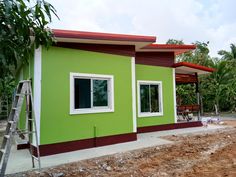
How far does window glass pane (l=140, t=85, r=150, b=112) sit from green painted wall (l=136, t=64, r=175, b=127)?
43 cm

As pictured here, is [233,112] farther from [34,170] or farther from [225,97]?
[34,170]

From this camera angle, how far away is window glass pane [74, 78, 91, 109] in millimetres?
6734

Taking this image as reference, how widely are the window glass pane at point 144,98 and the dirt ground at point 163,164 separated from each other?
3.06m

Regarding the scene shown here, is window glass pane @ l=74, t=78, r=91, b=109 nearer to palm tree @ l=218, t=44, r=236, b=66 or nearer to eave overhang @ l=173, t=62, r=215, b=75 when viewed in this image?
eave overhang @ l=173, t=62, r=215, b=75

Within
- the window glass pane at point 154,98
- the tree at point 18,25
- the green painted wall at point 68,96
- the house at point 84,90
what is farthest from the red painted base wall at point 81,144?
the tree at point 18,25

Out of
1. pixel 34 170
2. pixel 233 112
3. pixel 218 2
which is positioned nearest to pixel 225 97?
pixel 233 112

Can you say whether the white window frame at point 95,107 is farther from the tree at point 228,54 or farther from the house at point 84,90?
the tree at point 228,54

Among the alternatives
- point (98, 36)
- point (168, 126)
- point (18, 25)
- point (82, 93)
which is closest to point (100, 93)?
point (82, 93)

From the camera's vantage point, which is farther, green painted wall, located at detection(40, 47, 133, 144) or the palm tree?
the palm tree

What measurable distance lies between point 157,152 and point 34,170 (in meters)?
3.33

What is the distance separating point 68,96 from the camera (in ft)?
21.2

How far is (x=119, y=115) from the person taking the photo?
742 cm

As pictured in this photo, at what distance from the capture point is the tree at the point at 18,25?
2381 mm

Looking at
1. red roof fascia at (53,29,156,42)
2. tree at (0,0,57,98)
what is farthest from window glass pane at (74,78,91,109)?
tree at (0,0,57,98)
